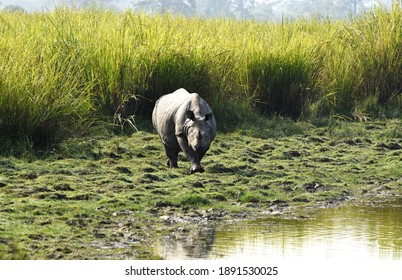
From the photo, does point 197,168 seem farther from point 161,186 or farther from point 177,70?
point 177,70

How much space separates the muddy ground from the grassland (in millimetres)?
19

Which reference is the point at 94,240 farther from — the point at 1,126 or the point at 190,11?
the point at 190,11

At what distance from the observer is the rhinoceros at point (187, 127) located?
868 centimetres

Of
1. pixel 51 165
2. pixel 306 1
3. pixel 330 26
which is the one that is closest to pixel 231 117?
pixel 51 165

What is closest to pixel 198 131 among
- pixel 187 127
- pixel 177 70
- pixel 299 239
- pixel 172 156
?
pixel 187 127

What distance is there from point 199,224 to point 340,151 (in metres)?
4.17

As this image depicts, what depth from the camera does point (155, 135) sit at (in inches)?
433

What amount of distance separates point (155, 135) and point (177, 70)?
3.24ft

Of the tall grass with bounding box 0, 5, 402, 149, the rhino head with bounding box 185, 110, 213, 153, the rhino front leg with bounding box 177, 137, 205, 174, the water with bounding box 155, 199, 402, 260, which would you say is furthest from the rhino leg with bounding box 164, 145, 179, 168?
the water with bounding box 155, 199, 402, 260

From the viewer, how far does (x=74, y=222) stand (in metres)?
7.09

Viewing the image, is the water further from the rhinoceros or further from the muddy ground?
the rhinoceros

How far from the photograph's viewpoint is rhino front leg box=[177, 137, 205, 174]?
888 cm

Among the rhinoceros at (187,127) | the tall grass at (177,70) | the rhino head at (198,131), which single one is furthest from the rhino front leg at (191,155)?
the tall grass at (177,70)

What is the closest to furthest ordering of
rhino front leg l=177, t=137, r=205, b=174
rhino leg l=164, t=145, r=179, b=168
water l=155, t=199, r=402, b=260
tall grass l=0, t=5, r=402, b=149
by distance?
water l=155, t=199, r=402, b=260 → rhino front leg l=177, t=137, r=205, b=174 → rhino leg l=164, t=145, r=179, b=168 → tall grass l=0, t=5, r=402, b=149
